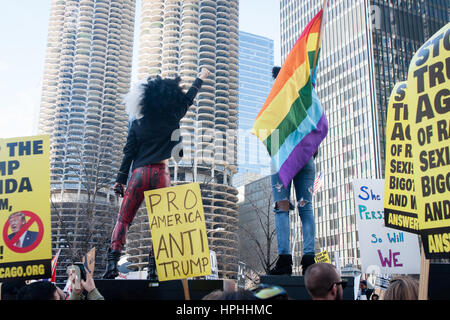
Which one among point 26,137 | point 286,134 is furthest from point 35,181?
point 286,134

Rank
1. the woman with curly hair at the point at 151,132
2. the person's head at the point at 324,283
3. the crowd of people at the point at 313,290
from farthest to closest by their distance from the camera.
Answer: the woman with curly hair at the point at 151,132, the person's head at the point at 324,283, the crowd of people at the point at 313,290

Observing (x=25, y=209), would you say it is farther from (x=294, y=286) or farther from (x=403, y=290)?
(x=403, y=290)

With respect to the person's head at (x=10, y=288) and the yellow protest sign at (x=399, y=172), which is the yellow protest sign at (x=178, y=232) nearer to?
the person's head at (x=10, y=288)

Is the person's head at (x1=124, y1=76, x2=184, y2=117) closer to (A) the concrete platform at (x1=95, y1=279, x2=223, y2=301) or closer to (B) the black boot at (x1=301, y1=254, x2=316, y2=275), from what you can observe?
(A) the concrete platform at (x1=95, y1=279, x2=223, y2=301)

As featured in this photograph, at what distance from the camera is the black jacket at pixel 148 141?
304 inches

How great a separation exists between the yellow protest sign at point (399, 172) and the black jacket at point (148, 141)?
139 inches

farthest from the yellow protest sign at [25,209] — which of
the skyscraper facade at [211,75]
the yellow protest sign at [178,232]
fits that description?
the skyscraper facade at [211,75]

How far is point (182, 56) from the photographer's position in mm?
113375

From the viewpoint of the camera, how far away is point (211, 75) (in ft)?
371

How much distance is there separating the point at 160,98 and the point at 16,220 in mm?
2964

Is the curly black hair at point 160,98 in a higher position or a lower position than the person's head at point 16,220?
higher

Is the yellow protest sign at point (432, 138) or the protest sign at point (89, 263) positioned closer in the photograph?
the yellow protest sign at point (432, 138)

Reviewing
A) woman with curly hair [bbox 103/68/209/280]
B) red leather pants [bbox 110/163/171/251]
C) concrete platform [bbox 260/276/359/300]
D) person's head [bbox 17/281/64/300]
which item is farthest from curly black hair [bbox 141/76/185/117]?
person's head [bbox 17/281/64/300]

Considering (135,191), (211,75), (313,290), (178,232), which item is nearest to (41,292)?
(313,290)
